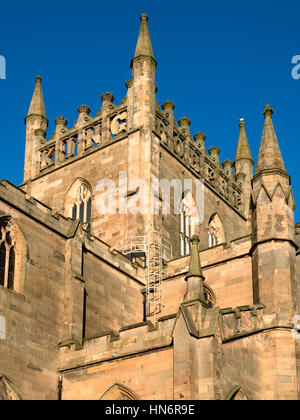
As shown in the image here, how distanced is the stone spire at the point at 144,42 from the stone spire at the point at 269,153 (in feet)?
37.5

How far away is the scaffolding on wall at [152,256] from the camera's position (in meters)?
33.8

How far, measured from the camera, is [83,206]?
40.6 metres

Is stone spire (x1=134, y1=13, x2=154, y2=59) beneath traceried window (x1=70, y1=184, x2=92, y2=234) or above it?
above

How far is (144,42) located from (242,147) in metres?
11.3

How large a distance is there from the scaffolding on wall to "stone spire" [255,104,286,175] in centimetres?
661

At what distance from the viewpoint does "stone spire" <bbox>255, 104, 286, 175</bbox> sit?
31.0 m

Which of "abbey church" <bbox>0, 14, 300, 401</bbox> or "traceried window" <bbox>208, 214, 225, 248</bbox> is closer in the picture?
"abbey church" <bbox>0, 14, 300, 401</bbox>

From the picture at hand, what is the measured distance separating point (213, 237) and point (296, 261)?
45.1ft

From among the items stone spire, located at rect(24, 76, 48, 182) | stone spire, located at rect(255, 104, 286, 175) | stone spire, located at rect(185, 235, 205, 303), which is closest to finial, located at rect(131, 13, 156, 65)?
stone spire, located at rect(24, 76, 48, 182)

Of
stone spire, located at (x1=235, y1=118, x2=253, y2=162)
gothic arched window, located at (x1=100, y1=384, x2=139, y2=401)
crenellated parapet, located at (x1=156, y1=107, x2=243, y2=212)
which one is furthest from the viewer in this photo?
stone spire, located at (x1=235, y1=118, x2=253, y2=162)

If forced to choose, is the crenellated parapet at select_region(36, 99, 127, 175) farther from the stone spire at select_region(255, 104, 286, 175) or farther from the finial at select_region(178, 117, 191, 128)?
the stone spire at select_region(255, 104, 286, 175)

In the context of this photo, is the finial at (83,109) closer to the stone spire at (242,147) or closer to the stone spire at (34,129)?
the stone spire at (34,129)

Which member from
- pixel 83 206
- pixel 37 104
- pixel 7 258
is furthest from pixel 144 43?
pixel 7 258

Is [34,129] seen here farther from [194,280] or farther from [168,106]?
[194,280]
